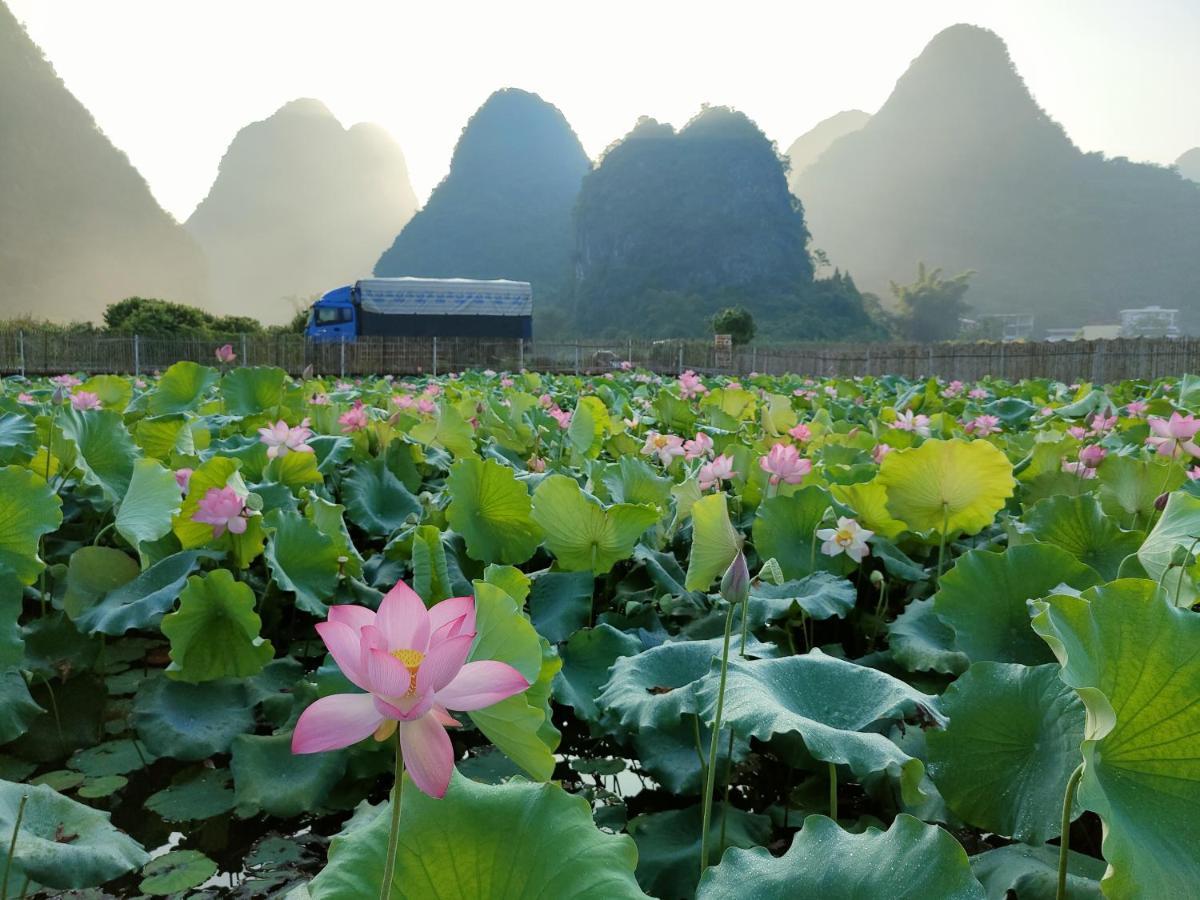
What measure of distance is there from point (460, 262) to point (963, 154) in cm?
5412

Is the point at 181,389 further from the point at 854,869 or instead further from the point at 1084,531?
the point at 854,869

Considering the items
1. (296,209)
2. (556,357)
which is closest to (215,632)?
(556,357)

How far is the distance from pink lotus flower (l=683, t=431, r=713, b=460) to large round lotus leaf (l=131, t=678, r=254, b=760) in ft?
3.95

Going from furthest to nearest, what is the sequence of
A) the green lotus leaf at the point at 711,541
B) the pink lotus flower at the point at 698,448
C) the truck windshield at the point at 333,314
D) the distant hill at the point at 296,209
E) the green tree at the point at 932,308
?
the distant hill at the point at 296,209 → the green tree at the point at 932,308 → the truck windshield at the point at 333,314 → the pink lotus flower at the point at 698,448 → the green lotus leaf at the point at 711,541

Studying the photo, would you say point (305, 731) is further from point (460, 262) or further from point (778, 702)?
point (460, 262)

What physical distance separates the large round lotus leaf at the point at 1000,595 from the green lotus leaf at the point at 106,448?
1.55 metres

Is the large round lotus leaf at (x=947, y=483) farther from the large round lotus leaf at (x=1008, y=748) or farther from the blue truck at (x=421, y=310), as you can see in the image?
the blue truck at (x=421, y=310)

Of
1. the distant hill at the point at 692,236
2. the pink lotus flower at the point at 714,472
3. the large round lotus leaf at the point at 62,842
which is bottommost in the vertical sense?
the large round lotus leaf at the point at 62,842

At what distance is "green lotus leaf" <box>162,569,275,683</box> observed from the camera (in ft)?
3.90

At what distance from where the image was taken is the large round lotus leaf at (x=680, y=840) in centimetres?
90

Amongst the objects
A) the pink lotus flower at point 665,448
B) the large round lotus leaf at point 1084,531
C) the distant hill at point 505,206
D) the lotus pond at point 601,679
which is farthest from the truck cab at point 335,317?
the distant hill at point 505,206

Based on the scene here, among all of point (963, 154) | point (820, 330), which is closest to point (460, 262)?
point (820, 330)

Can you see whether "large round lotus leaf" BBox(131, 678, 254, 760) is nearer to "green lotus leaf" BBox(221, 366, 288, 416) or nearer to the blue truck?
"green lotus leaf" BBox(221, 366, 288, 416)

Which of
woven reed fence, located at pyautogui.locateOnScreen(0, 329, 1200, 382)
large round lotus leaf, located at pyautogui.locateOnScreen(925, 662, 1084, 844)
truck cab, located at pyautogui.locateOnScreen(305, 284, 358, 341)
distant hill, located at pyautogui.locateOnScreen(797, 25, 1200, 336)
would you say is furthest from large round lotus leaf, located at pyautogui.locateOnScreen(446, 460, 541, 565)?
distant hill, located at pyautogui.locateOnScreen(797, 25, 1200, 336)
